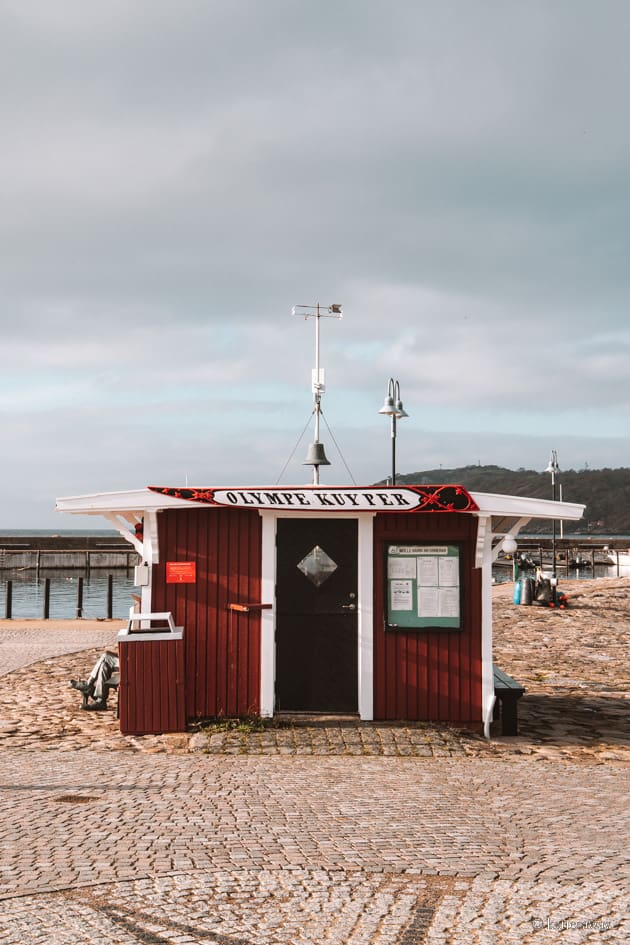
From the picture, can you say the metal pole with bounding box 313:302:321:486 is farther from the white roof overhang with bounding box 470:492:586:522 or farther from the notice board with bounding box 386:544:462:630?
the white roof overhang with bounding box 470:492:586:522

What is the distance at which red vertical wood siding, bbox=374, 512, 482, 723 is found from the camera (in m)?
10.2

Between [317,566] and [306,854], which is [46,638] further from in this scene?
[306,854]

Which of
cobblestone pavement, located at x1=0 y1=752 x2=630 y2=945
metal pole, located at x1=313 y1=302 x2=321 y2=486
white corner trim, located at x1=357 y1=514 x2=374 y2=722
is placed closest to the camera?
cobblestone pavement, located at x1=0 y1=752 x2=630 y2=945

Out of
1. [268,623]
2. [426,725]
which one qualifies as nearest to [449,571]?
[426,725]

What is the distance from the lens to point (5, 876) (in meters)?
5.07

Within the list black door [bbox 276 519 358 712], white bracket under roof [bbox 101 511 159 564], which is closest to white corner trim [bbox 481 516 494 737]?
black door [bbox 276 519 358 712]

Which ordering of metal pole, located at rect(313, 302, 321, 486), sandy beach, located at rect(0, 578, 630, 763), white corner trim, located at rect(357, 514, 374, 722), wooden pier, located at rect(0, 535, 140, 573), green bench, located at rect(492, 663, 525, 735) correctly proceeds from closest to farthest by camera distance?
sandy beach, located at rect(0, 578, 630, 763), green bench, located at rect(492, 663, 525, 735), white corner trim, located at rect(357, 514, 374, 722), metal pole, located at rect(313, 302, 321, 486), wooden pier, located at rect(0, 535, 140, 573)

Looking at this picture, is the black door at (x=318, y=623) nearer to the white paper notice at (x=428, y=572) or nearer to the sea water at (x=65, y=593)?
the white paper notice at (x=428, y=572)

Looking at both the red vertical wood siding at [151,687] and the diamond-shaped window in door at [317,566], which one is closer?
the red vertical wood siding at [151,687]

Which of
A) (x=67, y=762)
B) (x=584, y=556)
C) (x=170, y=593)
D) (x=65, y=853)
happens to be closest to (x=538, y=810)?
(x=65, y=853)

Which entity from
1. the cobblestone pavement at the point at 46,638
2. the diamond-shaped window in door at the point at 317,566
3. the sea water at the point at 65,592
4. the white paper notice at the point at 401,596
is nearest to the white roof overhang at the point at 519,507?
the white paper notice at the point at 401,596

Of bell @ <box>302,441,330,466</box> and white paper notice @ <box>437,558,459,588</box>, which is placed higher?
bell @ <box>302,441,330,466</box>

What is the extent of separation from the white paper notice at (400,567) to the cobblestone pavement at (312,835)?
66.4 inches

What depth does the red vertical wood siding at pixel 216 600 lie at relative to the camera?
10383mm
